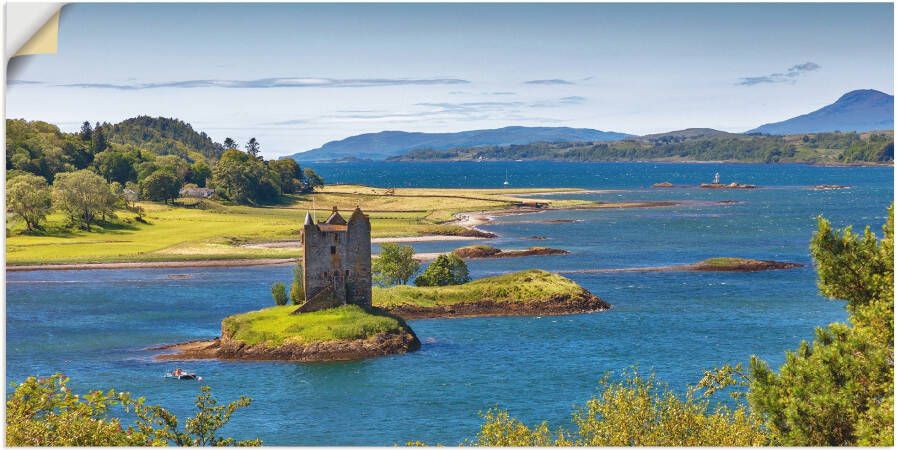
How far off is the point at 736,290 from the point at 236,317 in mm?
48730

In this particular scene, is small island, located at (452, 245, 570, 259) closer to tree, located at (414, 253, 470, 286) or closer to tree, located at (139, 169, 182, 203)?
tree, located at (414, 253, 470, 286)

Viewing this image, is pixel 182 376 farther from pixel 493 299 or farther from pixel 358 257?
pixel 493 299

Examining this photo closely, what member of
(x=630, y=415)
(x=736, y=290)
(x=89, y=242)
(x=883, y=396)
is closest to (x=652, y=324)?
(x=736, y=290)

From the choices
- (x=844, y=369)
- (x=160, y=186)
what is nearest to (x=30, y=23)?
(x=844, y=369)

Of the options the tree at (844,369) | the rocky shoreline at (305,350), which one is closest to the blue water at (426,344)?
the rocky shoreline at (305,350)

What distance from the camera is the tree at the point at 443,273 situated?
94.9m

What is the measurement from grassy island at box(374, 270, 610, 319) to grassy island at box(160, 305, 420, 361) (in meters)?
12.6

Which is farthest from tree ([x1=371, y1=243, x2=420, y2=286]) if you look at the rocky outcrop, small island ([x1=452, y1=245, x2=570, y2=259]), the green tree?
the green tree

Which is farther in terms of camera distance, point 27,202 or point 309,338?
point 27,202

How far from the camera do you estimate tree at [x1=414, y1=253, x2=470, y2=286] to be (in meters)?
94.9

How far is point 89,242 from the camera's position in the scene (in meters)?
136

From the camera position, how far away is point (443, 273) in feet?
312

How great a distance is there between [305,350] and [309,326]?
248 centimetres

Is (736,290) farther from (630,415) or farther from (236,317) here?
(630,415)
